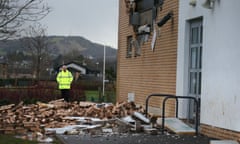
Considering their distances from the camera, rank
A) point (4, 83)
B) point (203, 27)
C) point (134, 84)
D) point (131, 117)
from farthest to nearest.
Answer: point (4, 83) < point (134, 84) < point (131, 117) < point (203, 27)

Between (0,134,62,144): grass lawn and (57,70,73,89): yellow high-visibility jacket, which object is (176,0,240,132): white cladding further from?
(57,70,73,89): yellow high-visibility jacket

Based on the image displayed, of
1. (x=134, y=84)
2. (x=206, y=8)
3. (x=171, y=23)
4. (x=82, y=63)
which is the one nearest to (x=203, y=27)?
(x=206, y=8)

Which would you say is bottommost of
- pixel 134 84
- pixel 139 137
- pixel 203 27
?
pixel 139 137

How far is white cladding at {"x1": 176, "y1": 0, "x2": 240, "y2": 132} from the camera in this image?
11.8 m

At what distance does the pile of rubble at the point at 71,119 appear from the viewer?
14594 mm

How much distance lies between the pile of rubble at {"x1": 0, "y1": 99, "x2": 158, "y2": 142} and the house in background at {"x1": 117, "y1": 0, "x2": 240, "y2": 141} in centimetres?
128

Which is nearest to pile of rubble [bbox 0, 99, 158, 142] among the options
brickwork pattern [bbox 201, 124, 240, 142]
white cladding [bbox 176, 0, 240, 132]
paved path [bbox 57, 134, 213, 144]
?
paved path [bbox 57, 134, 213, 144]

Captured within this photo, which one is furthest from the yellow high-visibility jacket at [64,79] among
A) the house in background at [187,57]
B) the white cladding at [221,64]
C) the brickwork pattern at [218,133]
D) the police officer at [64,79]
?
the brickwork pattern at [218,133]

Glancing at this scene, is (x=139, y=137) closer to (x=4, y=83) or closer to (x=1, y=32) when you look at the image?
(x=1, y=32)

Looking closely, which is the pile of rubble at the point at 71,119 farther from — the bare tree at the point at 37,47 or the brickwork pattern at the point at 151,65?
the bare tree at the point at 37,47

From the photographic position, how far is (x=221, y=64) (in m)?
12.5

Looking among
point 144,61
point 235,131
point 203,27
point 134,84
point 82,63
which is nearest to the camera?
point 235,131

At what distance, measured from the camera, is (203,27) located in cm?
1384

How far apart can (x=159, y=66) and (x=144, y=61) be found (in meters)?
1.86
